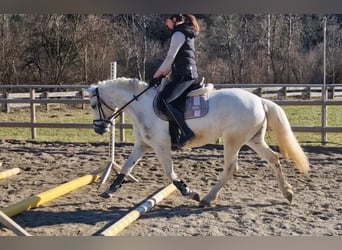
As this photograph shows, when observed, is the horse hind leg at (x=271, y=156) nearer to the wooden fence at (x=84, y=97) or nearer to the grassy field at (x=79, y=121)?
the grassy field at (x=79, y=121)

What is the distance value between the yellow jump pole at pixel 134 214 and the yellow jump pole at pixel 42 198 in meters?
0.98

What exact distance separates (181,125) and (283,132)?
109 cm

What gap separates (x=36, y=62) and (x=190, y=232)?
44.4 feet

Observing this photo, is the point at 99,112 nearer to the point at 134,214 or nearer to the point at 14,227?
the point at 134,214

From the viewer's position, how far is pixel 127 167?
189 inches

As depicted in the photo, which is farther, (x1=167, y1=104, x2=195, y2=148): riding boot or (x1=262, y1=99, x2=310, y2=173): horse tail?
(x1=262, y1=99, x2=310, y2=173): horse tail

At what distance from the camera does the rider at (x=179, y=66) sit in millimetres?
4508

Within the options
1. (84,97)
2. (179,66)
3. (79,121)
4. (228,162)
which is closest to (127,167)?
(228,162)

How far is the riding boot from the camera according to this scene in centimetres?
457

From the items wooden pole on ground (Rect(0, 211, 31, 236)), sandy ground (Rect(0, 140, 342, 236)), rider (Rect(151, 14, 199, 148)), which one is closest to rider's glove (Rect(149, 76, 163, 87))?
rider (Rect(151, 14, 199, 148))

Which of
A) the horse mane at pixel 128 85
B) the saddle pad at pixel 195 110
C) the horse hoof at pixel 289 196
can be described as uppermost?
the horse mane at pixel 128 85

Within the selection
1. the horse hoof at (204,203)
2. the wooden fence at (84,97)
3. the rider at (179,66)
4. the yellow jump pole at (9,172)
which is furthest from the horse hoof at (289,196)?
the wooden fence at (84,97)

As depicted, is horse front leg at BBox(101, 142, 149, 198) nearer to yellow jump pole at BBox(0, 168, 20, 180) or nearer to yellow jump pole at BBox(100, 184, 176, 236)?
yellow jump pole at BBox(100, 184, 176, 236)

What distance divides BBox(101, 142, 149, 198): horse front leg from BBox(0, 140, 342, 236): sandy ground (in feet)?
0.49
